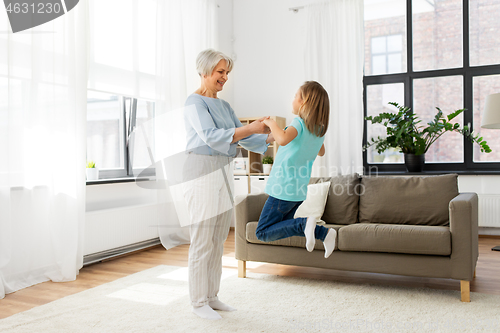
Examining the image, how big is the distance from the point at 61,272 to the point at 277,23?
13.6 feet

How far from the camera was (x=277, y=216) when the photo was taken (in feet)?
7.65

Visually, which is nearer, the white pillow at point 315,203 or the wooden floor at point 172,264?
the wooden floor at point 172,264

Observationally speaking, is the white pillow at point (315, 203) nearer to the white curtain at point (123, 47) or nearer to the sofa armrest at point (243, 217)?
the sofa armrest at point (243, 217)

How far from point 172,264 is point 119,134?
1.55 m

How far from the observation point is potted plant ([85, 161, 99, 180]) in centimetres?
380

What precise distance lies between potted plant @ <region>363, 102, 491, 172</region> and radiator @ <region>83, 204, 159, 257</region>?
2.75 m

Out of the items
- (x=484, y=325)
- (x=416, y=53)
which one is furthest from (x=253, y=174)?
(x=484, y=325)

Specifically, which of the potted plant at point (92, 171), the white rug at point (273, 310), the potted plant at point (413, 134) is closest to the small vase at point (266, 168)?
the potted plant at point (413, 134)

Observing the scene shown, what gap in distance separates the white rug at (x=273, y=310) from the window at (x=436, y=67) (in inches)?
110

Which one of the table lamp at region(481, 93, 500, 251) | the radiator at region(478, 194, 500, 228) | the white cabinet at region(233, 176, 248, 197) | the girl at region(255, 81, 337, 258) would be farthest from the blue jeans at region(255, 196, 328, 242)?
the radiator at region(478, 194, 500, 228)

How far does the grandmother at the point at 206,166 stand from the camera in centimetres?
220

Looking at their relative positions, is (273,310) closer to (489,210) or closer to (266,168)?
(266,168)

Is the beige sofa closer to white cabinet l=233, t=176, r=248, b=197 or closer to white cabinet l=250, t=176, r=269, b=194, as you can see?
white cabinet l=250, t=176, r=269, b=194

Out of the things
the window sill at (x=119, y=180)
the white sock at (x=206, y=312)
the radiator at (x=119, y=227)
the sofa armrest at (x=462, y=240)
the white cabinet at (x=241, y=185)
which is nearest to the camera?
the white sock at (x=206, y=312)
